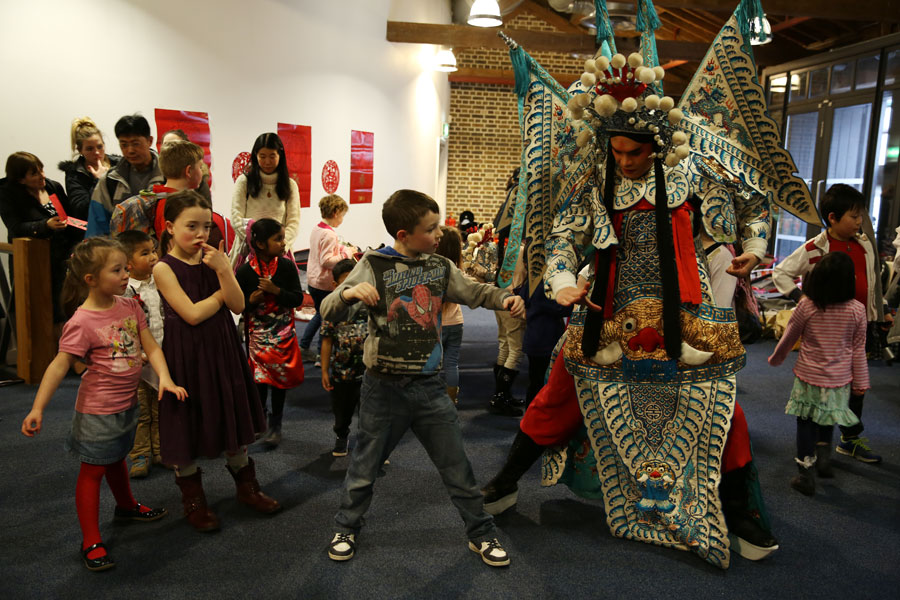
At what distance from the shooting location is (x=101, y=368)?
2344 mm

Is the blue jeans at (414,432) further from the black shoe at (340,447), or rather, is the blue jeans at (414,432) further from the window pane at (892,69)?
the window pane at (892,69)

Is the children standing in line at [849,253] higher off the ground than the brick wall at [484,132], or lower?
lower

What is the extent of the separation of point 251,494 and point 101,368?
2.72 feet

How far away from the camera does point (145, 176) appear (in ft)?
11.9

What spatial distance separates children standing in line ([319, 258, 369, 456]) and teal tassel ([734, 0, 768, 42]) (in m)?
1.96

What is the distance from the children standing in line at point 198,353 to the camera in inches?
97.0

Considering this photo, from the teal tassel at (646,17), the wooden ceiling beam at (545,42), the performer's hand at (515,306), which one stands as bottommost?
the performer's hand at (515,306)

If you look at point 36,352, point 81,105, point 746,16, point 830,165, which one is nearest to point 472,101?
point 830,165

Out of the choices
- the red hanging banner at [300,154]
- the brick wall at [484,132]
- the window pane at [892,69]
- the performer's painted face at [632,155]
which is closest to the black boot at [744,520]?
the performer's painted face at [632,155]

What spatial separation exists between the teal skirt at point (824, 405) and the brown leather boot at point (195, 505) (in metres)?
2.65

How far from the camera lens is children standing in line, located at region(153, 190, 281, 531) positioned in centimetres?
246

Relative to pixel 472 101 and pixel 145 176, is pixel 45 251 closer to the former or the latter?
pixel 145 176

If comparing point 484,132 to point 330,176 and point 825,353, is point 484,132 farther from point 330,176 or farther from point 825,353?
point 825,353

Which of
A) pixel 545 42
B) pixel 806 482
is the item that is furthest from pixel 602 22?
pixel 545 42
